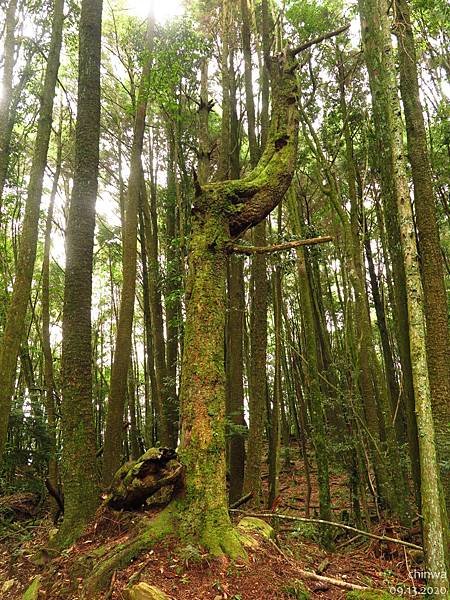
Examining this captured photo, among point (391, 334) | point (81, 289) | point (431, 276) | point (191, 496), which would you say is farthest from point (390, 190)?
point (391, 334)

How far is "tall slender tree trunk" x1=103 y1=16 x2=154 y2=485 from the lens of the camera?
262 inches

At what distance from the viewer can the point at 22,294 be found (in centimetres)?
558

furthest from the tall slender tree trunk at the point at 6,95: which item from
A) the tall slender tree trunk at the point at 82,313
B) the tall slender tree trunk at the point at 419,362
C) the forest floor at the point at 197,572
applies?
the tall slender tree trunk at the point at 419,362

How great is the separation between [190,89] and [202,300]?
8351mm

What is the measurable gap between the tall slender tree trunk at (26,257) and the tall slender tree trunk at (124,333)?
51.6 inches

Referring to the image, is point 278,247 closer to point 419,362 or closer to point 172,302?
point 419,362

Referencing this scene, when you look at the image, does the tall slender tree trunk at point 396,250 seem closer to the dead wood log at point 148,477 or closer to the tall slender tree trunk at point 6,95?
the dead wood log at point 148,477

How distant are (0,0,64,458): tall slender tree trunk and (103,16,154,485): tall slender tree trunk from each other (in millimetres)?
1311

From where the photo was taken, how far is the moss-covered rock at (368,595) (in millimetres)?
3326

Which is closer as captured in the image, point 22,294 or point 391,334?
point 22,294

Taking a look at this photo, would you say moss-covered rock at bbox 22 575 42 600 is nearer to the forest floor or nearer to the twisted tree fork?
the forest floor

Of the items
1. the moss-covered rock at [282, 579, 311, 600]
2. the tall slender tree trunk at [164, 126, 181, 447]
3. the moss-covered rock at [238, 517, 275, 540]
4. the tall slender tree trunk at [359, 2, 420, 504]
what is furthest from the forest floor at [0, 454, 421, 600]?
the tall slender tree trunk at [164, 126, 181, 447]

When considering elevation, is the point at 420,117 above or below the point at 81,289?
above

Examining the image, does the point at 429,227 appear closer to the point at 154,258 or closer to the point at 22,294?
the point at 22,294
